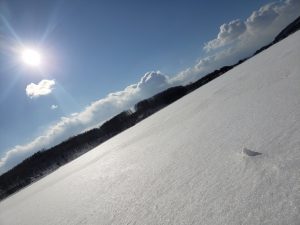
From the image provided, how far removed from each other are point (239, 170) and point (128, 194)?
4.92ft

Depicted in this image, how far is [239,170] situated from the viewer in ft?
6.68

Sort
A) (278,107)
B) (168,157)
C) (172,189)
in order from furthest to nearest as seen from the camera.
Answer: (168,157) → (278,107) → (172,189)

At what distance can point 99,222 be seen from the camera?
8.45 ft

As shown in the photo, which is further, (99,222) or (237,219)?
(99,222)

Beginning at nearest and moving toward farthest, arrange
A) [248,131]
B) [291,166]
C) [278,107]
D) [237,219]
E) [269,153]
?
1. [237,219]
2. [291,166]
3. [269,153]
4. [248,131]
5. [278,107]

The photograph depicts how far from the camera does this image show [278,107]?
10.4 ft

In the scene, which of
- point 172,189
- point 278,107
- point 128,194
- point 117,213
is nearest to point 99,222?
point 117,213

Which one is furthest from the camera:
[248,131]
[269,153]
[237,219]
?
[248,131]

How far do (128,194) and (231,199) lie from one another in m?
1.61

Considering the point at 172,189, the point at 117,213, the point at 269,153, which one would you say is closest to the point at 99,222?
the point at 117,213

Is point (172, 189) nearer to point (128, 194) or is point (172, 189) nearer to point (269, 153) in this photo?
point (128, 194)

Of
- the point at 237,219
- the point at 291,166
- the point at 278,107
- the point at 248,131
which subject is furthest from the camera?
the point at 278,107

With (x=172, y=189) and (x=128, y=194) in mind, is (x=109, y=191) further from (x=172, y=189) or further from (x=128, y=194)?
(x=172, y=189)

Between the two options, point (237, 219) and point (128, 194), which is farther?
point (128, 194)
